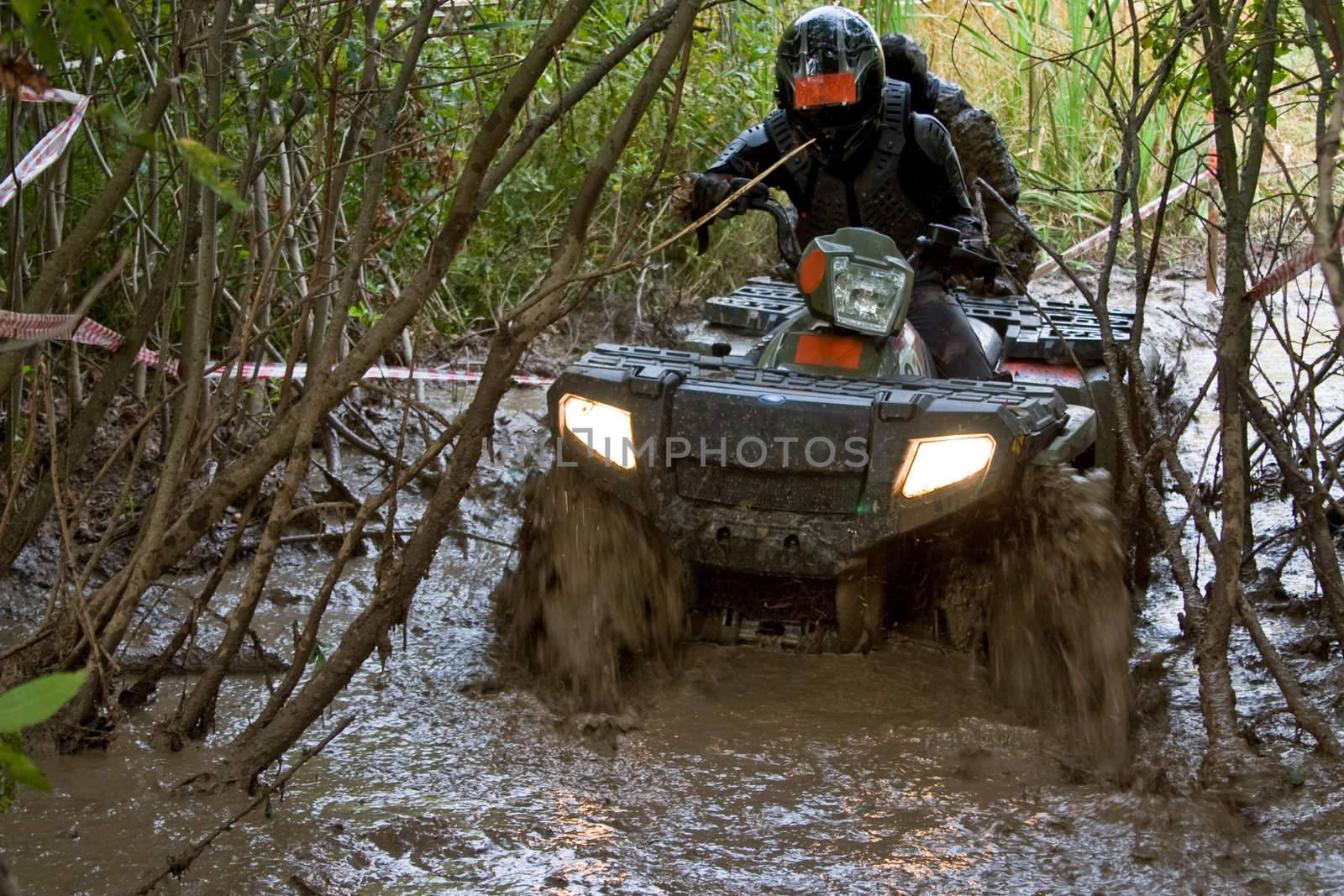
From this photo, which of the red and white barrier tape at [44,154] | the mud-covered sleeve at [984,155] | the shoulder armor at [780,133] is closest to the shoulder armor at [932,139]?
the shoulder armor at [780,133]

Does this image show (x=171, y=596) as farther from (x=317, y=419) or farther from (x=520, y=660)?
(x=317, y=419)

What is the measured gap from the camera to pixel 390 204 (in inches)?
254

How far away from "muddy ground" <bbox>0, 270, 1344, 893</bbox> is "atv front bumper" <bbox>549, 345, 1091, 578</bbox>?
1.58ft

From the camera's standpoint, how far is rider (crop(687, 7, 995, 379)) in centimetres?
436

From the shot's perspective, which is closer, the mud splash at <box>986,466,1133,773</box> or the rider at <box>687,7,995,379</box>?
the mud splash at <box>986,466,1133,773</box>

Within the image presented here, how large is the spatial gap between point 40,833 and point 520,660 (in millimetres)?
1369

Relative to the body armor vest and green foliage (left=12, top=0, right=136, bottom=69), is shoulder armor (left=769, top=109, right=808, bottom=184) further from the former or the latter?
green foliage (left=12, top=0, right=136, bottom=69)

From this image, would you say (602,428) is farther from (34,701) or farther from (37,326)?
(34,701)

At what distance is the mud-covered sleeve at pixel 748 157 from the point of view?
503 cm

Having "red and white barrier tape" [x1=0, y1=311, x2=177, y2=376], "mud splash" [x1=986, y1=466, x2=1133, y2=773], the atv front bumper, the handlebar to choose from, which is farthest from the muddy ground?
the handlebar

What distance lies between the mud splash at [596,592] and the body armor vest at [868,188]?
1.58m

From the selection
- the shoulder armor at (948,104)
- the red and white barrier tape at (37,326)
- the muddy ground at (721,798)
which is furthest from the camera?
the shoulder armor at (948,104)

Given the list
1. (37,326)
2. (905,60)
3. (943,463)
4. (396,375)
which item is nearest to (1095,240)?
(905,60)

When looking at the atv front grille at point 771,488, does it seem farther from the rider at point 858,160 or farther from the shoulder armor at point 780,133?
the shoulder armor at point 780,133
